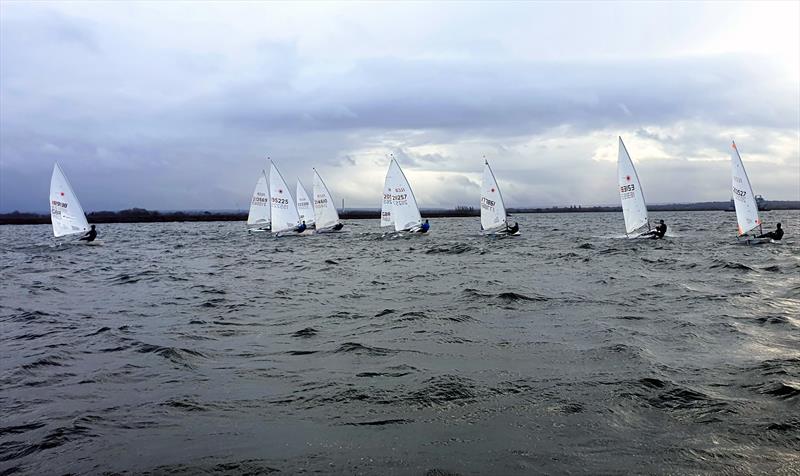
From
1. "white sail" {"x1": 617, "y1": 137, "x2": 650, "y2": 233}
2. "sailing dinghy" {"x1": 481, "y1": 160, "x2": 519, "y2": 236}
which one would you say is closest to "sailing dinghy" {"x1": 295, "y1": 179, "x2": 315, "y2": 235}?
"sailing dinghy" {"x1": 481, "y1": 160, "x2": 519, "y2": 236}

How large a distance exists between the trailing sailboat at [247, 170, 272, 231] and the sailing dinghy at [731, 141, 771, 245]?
4422cm

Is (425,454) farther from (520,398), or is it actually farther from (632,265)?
(632,265)

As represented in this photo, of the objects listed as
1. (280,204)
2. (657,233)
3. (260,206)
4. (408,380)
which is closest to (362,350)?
(408,380)

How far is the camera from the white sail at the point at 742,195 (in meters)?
32.9

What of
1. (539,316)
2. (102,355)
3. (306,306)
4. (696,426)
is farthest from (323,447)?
(306,306)

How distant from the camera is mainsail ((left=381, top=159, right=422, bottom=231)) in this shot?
47.2 meters

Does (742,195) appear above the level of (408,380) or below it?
above

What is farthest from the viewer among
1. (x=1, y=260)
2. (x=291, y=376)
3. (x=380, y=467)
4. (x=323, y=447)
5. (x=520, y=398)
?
(x=1, y=260)

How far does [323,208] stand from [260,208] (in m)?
9.49

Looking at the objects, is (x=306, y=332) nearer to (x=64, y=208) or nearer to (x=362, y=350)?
(x=362, y=350)

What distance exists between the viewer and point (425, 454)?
5.62 metres

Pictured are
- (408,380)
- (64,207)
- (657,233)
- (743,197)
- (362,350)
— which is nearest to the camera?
(408,380)

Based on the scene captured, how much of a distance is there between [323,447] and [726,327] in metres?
9.70

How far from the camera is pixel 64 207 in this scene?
4250 cm
